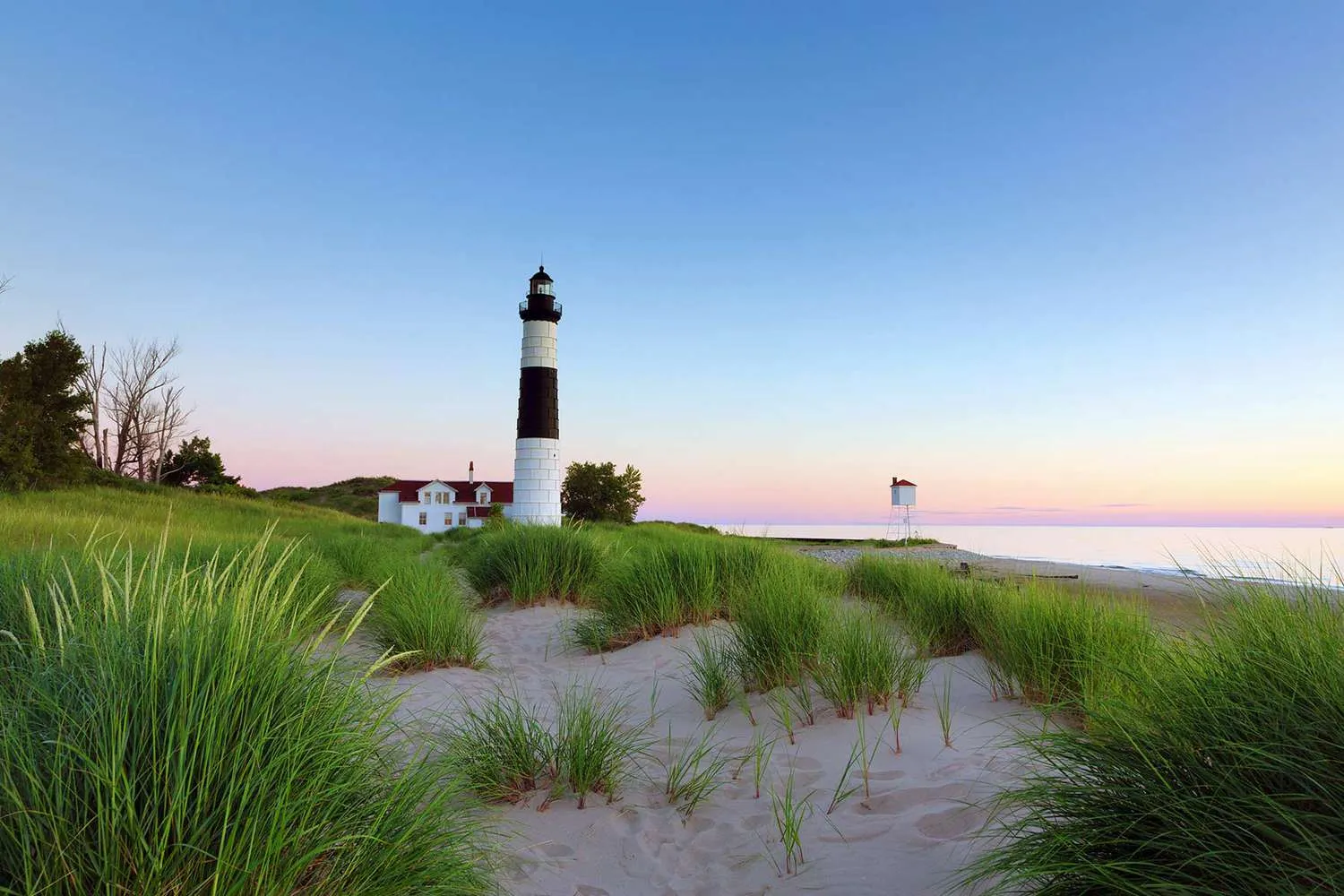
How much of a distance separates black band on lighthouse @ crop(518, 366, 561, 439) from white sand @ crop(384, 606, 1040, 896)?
69.8 feet

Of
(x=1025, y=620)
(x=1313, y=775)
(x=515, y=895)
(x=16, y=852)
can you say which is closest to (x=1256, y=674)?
(x=1313, y=775)

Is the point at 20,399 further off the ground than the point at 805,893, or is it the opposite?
the point at 20,399

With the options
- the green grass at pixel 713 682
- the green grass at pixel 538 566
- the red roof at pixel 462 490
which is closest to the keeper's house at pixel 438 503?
the red roof at pixel 462 490

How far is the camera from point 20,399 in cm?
2342

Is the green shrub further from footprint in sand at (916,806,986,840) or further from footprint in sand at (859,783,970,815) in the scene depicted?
footprint in sand at (859,783,970,815)

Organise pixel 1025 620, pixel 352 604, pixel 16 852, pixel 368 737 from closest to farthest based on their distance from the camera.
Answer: pixel 16 852
pixel 368 737
pixel 1025 620
pixel 352 604

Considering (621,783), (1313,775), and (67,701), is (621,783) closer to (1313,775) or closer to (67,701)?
(67,701)

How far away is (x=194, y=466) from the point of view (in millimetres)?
46344

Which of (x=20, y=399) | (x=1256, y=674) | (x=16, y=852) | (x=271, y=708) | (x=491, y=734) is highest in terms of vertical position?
(x=20, y=399)

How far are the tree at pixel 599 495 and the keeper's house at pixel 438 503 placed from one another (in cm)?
993

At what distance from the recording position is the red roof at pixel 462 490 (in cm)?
4859

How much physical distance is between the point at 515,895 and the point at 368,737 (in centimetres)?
92

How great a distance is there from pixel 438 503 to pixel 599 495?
45.5 feet

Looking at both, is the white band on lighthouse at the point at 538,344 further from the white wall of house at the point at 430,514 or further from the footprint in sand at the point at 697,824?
the white wall of house at the point at 430,514
